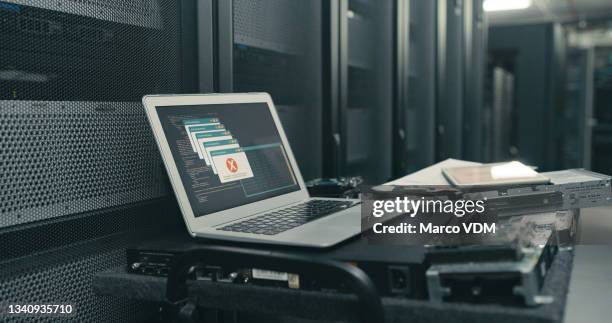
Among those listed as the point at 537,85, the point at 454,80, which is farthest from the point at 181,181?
the point at 537,85

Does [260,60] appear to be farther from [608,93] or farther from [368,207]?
[608,93]

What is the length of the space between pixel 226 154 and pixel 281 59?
58 cm

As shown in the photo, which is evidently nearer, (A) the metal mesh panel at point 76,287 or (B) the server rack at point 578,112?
(A) the metal mesh panel at point 76,287

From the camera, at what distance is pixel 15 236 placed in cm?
81

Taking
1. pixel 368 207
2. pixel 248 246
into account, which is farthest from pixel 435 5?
pixel 248 246

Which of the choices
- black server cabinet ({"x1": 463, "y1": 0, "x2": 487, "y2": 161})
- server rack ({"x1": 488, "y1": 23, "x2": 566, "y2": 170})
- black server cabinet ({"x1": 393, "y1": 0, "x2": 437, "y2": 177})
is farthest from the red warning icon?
server rack ({"x1": 488, "y1": 23, "x2": 566, "y2": 170})

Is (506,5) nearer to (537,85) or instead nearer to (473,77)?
(537,85)

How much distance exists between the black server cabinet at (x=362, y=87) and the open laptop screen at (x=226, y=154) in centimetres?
55

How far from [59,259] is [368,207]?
1.59 feet

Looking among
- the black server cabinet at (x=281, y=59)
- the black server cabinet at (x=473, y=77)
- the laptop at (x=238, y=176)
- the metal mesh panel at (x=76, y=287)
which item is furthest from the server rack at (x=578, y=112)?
the metal mesh panel at (x=76, y=287)

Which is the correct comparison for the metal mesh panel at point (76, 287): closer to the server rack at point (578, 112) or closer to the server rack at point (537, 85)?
the server rack at point (537, 85)

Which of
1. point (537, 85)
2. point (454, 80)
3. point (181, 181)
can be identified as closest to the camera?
point (181, 181)

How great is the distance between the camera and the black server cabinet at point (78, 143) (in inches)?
31.8

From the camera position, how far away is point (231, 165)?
3.27 ft
